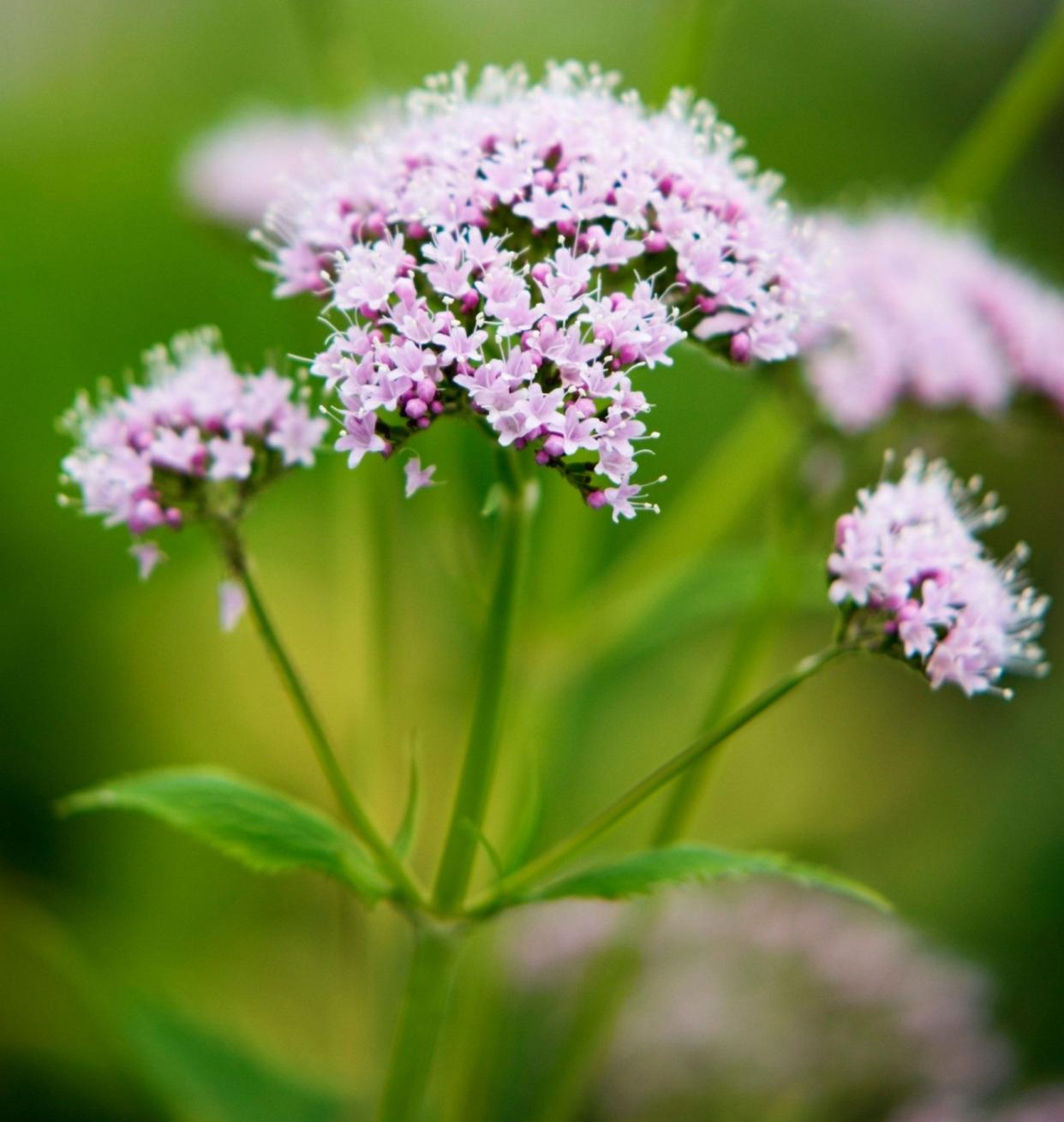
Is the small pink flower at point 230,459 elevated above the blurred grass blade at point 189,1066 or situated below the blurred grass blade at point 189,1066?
above

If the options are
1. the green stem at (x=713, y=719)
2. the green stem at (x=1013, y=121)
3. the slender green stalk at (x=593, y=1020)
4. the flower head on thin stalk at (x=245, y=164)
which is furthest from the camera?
the flower head on thin stalk at (x=245, y=164)

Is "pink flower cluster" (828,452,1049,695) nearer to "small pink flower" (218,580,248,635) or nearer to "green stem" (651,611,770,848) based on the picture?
"green stem" (651,611,770,848)

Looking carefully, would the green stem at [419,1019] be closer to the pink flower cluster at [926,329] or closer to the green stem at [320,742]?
the green stem at [320,742]

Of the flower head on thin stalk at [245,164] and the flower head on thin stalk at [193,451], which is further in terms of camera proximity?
the flower head on thin stalk at [245,164]

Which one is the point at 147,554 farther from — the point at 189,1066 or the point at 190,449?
the point at 189,1066

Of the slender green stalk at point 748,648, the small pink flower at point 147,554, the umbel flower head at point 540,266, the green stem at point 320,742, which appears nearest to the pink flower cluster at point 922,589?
the umbel flower head at point 540,266

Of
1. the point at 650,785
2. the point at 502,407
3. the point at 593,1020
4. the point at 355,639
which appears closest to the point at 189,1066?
the point at 593,1020
